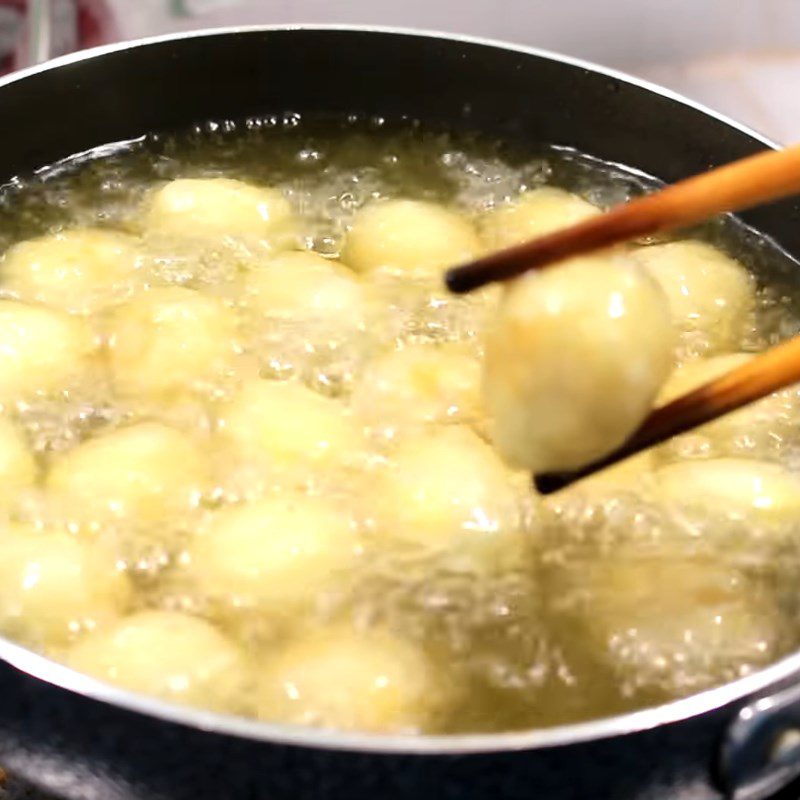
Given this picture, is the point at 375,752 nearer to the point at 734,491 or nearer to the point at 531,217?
the point at 734,491

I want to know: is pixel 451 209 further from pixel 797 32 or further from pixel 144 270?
pixel 797 32

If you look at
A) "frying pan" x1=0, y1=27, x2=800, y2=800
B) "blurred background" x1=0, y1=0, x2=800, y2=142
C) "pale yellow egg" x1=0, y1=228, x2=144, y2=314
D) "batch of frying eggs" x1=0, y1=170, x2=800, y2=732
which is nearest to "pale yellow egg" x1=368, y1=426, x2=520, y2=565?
"batch of frying eggs" x1=0, y1=170, x2=800, y2=732

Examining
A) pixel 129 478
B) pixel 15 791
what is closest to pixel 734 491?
pixel 129 478

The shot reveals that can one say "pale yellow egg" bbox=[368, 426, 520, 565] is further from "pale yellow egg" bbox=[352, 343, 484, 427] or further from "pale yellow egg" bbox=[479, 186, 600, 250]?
"pale yellow egg" bbox=[479, 186, 600, 250]

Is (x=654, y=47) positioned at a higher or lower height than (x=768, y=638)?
higher

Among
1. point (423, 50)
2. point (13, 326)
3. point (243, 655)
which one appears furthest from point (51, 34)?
point (243, 655)

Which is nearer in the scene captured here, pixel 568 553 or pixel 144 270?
pixel 568 553
